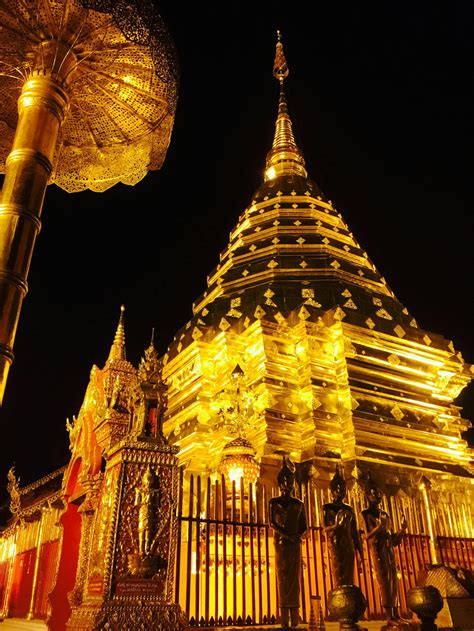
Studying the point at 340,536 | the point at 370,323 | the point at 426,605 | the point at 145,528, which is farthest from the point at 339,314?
the point at 145,528

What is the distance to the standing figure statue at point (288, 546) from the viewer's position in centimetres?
A: 609

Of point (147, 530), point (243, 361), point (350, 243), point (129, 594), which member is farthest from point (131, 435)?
point (350, 243)

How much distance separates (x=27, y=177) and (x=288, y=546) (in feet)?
15.5

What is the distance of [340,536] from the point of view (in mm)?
6883

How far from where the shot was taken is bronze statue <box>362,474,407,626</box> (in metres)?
6.96

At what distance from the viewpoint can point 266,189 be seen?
2212 centimetres

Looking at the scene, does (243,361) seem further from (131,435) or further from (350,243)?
(131,435)

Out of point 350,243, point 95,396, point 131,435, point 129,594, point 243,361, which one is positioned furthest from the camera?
point 350,243

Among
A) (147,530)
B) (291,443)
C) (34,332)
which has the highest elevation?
(34,332)

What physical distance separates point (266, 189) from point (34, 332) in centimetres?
1028

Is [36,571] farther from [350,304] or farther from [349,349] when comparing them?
[350,304]

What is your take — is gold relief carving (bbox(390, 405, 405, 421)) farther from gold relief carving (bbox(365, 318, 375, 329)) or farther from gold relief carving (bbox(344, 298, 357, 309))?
gold relief carving (bbox(344, 298, 357, 309))

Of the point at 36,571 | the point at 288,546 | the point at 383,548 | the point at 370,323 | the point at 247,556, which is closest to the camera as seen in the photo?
the point at 288,546

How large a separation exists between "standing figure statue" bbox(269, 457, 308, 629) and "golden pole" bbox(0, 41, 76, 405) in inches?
139
